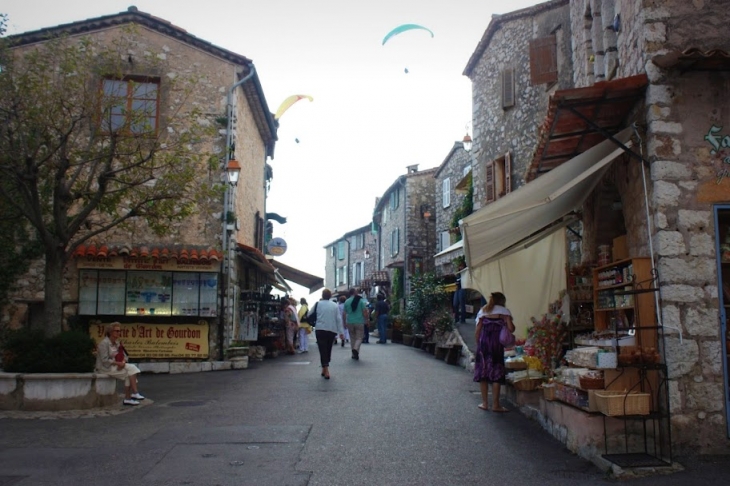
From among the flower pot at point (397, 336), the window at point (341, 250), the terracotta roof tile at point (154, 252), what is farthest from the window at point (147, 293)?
the window at point (341, 250)

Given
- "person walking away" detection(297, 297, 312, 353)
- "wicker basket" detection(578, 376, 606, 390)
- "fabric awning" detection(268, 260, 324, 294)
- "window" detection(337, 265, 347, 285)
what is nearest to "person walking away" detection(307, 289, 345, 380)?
"wicker basket" detection(578, 376, 606, 390)

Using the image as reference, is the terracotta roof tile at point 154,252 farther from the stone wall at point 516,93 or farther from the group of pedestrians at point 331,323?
the stone wall at point 516,93

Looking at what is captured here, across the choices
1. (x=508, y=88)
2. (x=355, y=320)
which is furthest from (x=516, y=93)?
(x=355, y=320)

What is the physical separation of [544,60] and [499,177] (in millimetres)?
3930

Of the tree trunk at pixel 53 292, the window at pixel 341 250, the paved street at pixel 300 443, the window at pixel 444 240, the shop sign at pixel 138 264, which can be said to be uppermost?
the window at pixel 341 250

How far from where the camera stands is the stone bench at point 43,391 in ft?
31.5

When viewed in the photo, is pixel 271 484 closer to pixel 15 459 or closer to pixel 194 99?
pixel 15 459

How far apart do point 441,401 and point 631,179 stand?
14.7 feet

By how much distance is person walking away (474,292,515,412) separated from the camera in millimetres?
9359

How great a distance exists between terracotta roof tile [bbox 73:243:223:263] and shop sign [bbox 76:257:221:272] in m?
0.12

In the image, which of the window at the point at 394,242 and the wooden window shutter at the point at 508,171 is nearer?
the wooden window shutter at the point at 508,171

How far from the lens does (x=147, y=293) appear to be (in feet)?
49.7

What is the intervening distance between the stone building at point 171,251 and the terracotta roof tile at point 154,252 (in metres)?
0.02

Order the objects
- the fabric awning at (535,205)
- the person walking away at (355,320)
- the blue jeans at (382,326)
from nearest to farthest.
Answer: the fabric awning at (535,205)
the person walking away at (355,320)
the blue jeans at (382,326)
